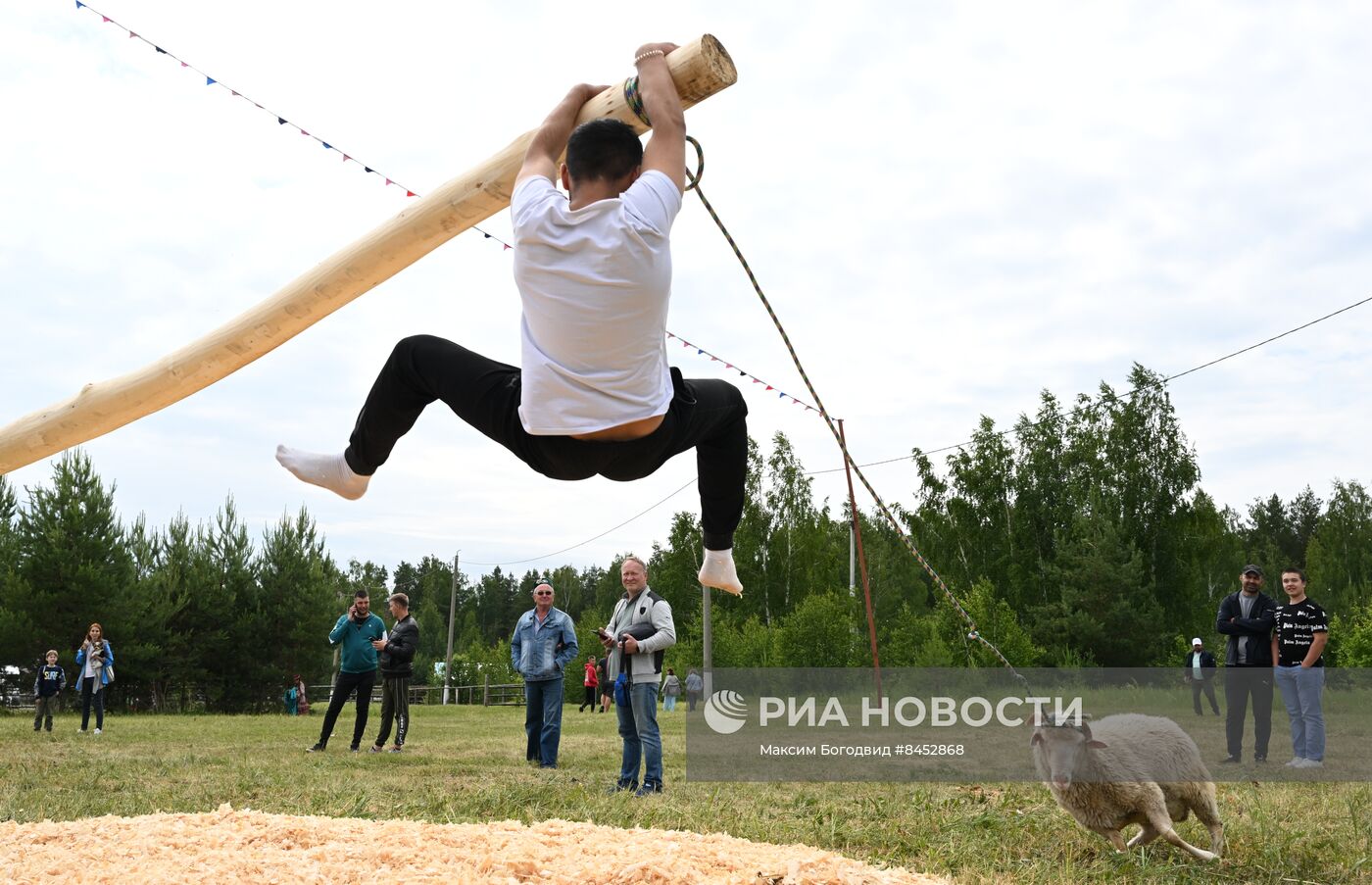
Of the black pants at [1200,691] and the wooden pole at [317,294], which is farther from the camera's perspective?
the black pants at [1200,691]

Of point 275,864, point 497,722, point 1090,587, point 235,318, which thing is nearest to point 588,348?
point 235,318

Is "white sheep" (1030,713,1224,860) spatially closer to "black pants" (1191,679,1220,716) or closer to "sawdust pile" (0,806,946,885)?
"sawdust pile" (0,806,946,885)

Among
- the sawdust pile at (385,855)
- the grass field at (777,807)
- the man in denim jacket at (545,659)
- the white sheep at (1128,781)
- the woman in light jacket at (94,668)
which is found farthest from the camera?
the woman in light jacket at (94,668)

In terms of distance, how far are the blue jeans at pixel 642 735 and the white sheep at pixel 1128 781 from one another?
120 inches

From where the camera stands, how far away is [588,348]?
9.55 ft

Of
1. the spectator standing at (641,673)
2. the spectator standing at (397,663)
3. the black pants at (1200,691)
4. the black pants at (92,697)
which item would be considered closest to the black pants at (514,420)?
the spectator standing at (641,673)

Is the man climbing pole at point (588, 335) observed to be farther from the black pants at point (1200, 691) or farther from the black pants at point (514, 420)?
the black pants at point (1200, 691)

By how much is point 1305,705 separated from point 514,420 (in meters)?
9.16

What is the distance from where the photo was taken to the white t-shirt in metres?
2.84

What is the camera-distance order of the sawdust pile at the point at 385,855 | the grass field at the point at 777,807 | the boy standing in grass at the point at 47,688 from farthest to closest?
the boy standing in grass at the point at 47,688 → the grass field at the point at 777,807 → the sawdust pile at the point at 385,855

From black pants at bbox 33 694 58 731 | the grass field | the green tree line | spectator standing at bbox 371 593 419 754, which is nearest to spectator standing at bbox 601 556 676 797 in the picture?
the grass field

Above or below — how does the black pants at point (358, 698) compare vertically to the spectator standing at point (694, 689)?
above

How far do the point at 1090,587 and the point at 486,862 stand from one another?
35068 millimetres

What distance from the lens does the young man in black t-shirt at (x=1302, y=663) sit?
9430 mm
